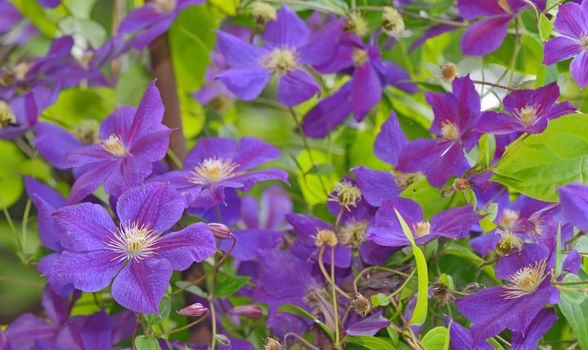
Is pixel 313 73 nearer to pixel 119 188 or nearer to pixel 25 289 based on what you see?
pixel 119 188

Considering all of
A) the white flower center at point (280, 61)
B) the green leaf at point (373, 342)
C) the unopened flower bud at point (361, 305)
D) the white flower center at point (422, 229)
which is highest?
the white flower center at point (280, 61)

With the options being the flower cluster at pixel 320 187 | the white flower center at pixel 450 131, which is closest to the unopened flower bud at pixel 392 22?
the flower cluster at pixel 320 187

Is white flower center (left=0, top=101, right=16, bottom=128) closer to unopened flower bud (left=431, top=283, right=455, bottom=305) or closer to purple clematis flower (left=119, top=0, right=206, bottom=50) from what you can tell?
purple clematis flower (left=119, top=0, right=206, bottom=50)

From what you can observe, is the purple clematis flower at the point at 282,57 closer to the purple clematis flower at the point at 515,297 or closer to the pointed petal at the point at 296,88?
the pointed petal at the point at 296,88

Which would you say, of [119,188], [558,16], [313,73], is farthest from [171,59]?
[558,16]

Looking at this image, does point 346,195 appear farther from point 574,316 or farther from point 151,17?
point 151,17

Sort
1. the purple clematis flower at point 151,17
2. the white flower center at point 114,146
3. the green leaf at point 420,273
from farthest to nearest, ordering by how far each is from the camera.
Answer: the purple clematis flower at point 151,17, the white flower center at point 114,146, the green leaf at point 420,273
